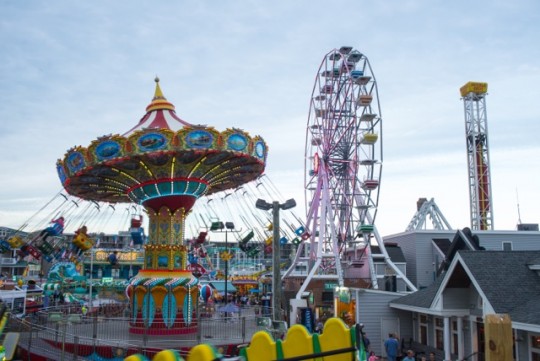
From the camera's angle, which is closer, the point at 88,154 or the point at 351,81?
the point at 88,154

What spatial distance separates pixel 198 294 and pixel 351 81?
19533 mm

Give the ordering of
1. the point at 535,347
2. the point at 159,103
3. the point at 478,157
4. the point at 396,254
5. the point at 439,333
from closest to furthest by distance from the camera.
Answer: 1. the point at 535,347
2. the point at 439,333
3. the point at 159,103
4. the point at 396,254
5. the point at 478,157

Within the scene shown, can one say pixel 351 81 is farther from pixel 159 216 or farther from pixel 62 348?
pixel 62 348

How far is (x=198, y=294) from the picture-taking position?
23.7 meters

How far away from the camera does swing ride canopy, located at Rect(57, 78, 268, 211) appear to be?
20812mm

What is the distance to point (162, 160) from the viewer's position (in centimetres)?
2183

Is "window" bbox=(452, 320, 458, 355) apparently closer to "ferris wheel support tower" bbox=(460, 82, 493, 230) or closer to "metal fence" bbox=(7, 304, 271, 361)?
"metal fence" bbox=(7, 304, 271, 361)

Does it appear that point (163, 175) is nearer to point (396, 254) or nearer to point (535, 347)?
point (535, 347)

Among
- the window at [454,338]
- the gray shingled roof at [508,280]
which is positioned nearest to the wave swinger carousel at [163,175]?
the window at [454,338]

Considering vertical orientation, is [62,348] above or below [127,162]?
below

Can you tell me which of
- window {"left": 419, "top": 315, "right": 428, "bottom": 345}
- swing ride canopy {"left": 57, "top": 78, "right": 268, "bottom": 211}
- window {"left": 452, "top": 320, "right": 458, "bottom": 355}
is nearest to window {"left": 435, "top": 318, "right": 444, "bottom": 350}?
window {"left": 452, "top": 320, "right": 458, "bottom": 355}

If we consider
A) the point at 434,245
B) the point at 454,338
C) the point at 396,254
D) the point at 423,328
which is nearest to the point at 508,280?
the point at 454,338

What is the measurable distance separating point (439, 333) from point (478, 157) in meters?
43.3

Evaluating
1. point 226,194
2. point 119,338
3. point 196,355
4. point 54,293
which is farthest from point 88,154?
point 54,293
